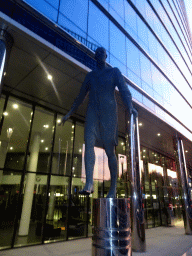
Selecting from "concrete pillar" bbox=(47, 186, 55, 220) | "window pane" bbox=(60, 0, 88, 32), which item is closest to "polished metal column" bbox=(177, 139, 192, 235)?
"concrete pillar" bbox=(47, 186, 55, 220)

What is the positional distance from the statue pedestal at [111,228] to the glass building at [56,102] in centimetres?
436

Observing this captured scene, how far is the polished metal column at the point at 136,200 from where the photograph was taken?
7.35m

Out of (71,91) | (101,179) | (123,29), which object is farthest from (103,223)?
(123,29)

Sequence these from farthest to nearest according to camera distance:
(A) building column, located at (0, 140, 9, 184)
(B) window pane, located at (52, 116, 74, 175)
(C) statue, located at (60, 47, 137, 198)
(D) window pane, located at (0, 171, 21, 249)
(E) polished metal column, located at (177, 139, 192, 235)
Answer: (E) polished metal column, located at (177, 139, 192, 235)
(B) window pane, located at (52, 116, 74, 175)
(A) building column, located at (0, 140, 9, 184)
(D) window pane, located at (0, 171, 21, 249)
(C) statue, located at (60, 47, 137, 198)

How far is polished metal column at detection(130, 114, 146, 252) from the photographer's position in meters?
7.35

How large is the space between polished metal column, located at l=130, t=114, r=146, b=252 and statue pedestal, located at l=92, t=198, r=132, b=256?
→ 572cm

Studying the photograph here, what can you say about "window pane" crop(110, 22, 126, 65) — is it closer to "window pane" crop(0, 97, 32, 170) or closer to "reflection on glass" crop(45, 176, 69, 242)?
"window pane" crop(0, 97, 32, 170)

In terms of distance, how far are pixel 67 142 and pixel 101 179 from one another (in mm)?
3160

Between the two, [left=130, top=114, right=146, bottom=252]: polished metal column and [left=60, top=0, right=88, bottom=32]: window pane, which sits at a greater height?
[left=60, top=0, right=88, bottom=32]: window pane

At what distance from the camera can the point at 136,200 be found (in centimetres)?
782

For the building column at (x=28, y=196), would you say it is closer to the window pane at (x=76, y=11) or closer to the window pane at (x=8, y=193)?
the window pane at (x=8, y=193)

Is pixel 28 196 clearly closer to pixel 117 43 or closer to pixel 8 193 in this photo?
pixel 8 193

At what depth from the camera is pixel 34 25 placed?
234 inches

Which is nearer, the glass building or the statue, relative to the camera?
the statue
